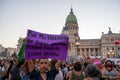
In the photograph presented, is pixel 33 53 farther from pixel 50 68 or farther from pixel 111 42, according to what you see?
pixel 111 42

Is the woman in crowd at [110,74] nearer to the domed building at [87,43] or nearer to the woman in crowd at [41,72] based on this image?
the woman in crowd at [41,72]

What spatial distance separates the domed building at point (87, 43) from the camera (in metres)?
93.1

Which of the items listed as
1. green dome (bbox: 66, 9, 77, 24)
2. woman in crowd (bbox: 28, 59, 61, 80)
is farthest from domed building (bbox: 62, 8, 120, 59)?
woman in crowd (bbox: 28, 59, 61, 80)

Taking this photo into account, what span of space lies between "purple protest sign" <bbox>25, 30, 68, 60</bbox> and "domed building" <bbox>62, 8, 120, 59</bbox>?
80665 mm

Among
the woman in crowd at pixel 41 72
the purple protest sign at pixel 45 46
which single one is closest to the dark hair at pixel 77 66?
the purple protest sign at pixel 45 46

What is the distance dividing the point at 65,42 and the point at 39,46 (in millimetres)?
677

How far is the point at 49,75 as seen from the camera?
196 inches

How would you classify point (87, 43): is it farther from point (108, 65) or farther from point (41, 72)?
point (41, 72)

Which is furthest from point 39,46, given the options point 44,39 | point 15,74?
point 15,74

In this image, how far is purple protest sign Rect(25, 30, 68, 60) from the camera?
4961 millimetres

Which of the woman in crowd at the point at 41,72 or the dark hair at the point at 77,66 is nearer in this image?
the woman in crowd at the point at 41,72

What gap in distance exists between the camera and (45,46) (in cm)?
524

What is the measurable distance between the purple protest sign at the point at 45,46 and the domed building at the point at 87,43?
265 feet

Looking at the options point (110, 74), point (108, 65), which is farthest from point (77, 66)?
point (110, 74)
